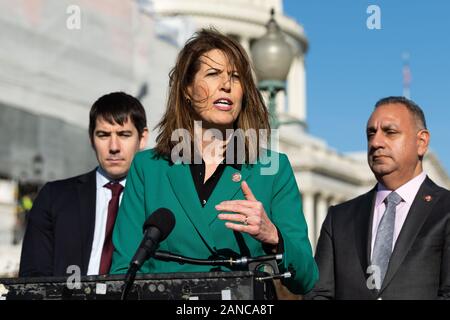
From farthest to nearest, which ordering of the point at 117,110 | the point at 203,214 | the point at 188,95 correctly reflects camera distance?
the point at 117,110 < the point at 188,95 < the point at 203,214

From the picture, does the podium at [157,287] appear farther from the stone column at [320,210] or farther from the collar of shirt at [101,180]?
the stone column at [320,210]

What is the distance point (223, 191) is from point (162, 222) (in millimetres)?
499

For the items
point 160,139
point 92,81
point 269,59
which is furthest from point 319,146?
point 160,139

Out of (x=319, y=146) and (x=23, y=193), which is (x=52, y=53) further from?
(x=319, y=146)

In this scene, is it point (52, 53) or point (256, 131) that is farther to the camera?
point (52, 53)

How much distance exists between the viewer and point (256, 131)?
376 centimetres

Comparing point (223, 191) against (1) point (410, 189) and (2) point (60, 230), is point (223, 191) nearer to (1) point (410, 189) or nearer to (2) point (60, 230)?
(2) point (60, 230)

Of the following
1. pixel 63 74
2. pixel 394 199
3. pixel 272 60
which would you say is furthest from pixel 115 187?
pixel 63 74

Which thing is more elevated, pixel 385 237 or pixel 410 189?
pixel 410 189

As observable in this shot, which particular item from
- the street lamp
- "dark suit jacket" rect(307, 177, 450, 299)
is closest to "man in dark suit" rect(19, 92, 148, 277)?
"dark suit jacket" rect(307, 177, 450, 299)

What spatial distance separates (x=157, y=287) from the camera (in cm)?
291

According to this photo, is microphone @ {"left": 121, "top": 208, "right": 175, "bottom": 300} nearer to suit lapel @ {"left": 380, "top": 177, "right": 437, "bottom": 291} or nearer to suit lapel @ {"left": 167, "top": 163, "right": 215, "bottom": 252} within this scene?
suit lapel @ {"left": 167, "top": 163, "right": 215, "bottom": 252}
